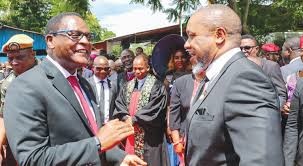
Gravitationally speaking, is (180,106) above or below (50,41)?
below

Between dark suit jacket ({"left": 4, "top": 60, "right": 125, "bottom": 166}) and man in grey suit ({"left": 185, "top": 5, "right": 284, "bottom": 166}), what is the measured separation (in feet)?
2.07

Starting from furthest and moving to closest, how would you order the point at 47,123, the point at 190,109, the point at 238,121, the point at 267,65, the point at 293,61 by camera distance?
the point at 293,61, the point at 267,65, the point at 190,109, the point at 47,123, the point at 238,121

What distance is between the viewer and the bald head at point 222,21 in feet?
7.86

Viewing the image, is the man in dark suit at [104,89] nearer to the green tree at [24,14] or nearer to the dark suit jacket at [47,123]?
the dark suit jacket at [47,123]

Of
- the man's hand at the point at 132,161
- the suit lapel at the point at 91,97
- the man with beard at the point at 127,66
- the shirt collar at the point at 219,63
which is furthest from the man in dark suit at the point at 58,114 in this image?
the man with beard at the point at 127,66

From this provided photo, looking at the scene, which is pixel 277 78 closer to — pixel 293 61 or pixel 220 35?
pixel 293 61

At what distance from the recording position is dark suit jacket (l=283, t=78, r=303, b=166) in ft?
12.4

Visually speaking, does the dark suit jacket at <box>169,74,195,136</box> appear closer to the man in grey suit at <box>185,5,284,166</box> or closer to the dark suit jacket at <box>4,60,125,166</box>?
the man in grey suit at <box>185,5,284,166</box>

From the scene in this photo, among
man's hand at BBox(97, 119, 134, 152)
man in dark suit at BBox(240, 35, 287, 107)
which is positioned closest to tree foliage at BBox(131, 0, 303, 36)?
man in dark suit at BBox(240, 35, 287, 107)

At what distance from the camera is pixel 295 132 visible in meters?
3.86

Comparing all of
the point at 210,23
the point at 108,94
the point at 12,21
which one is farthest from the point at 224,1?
the point at 12,21

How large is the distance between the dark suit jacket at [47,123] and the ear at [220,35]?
36.5 inches

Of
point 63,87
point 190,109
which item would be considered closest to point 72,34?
point 63,87

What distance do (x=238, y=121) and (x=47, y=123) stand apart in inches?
42.2
